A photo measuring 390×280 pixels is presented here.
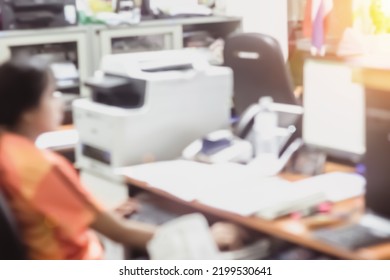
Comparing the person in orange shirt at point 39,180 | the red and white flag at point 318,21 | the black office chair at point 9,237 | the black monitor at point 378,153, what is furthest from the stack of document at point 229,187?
the red and white flag at point 318,21

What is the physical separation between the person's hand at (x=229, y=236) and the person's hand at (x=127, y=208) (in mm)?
302

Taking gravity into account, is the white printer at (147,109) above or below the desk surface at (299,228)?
above

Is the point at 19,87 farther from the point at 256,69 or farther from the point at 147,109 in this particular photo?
the point at 256,69

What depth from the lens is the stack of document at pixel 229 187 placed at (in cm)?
182

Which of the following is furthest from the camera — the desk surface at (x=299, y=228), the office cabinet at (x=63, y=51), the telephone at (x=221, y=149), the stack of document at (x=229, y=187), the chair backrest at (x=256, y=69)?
the office cabinet at (x=63, y=51)

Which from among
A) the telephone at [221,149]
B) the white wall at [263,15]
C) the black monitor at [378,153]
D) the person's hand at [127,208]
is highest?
the white wall at [263,15]

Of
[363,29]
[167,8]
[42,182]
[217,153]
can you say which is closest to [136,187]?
[217,153]

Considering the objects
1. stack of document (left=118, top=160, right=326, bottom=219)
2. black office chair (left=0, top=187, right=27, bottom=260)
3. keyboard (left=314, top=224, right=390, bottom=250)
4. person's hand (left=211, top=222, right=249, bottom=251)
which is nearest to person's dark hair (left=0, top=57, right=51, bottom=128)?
black office chair (left=0, top=187, right=27, bottom=260)

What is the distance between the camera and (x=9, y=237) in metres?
1.59

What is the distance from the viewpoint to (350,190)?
1.98 m

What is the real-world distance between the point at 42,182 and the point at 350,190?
2.88 feet

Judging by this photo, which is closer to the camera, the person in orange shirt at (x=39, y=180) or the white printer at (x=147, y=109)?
the person in orange shirt at (x=39, y=180)

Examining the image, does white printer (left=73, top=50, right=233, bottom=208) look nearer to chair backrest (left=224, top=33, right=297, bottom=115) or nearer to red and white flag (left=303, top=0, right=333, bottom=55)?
chair backrest (left=224, top=33, right=297, bottom=115)

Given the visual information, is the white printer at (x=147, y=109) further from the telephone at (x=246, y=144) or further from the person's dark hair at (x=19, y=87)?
the person's dark hair at (x=19, y=87)
